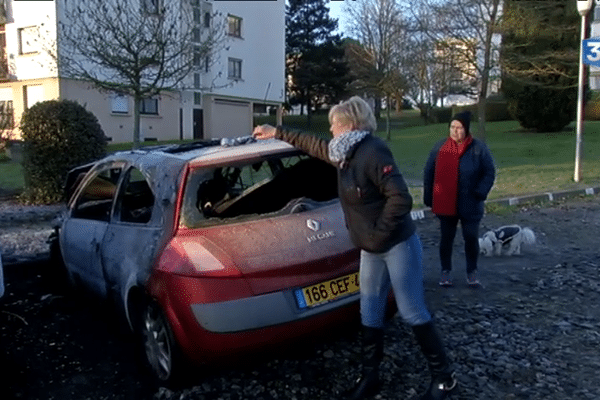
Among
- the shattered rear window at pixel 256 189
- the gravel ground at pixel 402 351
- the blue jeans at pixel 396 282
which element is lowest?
the gravel ground at pixel 402 351

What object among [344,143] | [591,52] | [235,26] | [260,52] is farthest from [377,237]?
[260,52]

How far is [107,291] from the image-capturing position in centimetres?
459

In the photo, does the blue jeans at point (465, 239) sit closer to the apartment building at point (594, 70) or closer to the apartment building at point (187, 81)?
the apartment building at point (187, 81)

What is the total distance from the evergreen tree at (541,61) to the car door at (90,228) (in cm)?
1973

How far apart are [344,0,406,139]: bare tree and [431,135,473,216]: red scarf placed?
33.0 m

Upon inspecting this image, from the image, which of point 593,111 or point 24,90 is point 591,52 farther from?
point 24,90

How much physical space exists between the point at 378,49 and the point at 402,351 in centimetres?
4140

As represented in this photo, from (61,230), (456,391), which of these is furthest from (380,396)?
(61,230)

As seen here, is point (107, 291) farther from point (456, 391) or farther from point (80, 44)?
point (80, 44)

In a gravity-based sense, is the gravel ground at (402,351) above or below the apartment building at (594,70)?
below

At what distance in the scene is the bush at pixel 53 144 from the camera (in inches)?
453

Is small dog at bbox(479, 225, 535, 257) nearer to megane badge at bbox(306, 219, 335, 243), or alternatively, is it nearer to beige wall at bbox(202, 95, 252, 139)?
megane badge at bbox(306, 219, 335, 243)

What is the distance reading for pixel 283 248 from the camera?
3.72 metres

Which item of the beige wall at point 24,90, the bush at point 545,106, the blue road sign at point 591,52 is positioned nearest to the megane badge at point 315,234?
the blue road sign at point 591,52
